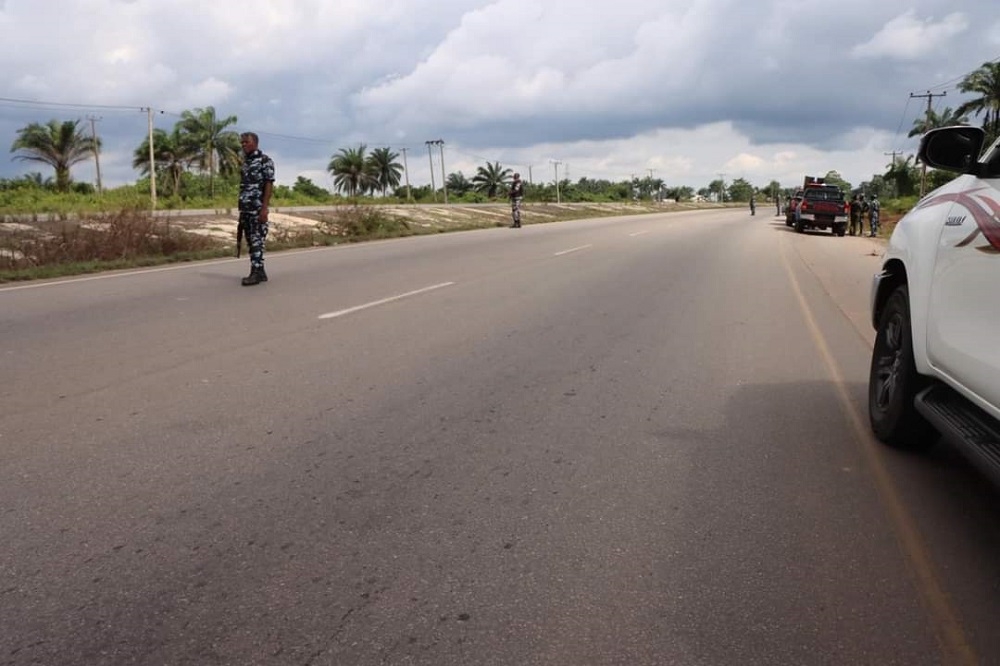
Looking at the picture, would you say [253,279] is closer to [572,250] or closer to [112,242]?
[112,242]

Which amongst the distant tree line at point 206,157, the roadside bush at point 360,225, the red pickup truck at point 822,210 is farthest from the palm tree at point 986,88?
the roadside bush at point 360,225

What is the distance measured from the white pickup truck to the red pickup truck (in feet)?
93.1

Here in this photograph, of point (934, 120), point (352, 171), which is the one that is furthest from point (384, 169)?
point (934, 120)

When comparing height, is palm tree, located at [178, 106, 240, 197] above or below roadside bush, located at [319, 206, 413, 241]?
above

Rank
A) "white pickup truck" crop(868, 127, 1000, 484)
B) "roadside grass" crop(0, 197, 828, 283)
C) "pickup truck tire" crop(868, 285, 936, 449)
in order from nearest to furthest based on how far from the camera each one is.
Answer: "white pickup truck" crop(868, 127, 1000, 484), "pickup truck tire" crop(868, 285, 936, 449), "roadside grass" crop(0, 197, 828, 283)

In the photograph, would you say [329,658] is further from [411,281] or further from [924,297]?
[411,281]

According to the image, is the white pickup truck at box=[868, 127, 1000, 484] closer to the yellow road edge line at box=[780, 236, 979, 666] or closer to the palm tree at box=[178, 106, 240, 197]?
the yellow road edge line at box=[780, 236, 979, 666]

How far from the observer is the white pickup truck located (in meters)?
3.19

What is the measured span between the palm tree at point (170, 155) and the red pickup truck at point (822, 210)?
45424 millimetres

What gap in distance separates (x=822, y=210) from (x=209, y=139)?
46.7 meters

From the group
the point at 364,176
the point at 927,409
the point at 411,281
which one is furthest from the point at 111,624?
the point at 364,176

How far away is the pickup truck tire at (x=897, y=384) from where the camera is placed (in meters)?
4.23

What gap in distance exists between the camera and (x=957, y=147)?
153 inches

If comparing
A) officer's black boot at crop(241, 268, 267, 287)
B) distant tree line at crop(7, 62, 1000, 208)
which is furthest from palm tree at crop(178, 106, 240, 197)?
officer's black boot at crop(241, 268, 267, 287)
